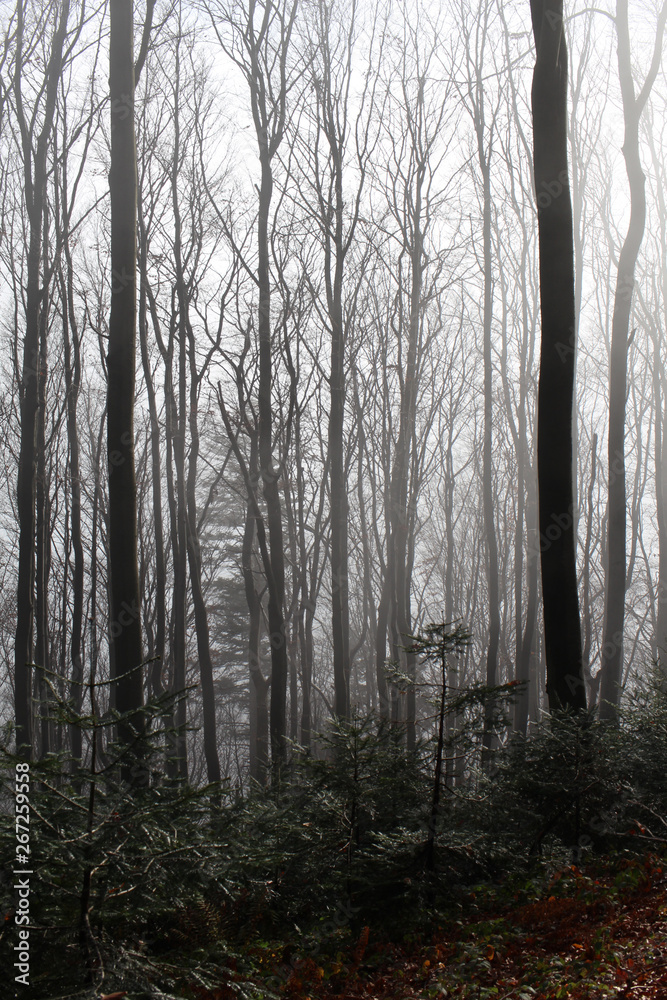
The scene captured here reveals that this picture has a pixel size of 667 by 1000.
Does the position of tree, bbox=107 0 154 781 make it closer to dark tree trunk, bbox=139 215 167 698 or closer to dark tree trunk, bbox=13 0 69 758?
dark tree trunk, bbox=13 0 69 758

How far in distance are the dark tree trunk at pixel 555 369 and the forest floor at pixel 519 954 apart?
1794 millimetres

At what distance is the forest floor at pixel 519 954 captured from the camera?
3035mm

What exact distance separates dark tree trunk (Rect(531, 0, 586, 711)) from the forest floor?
70.6 inches

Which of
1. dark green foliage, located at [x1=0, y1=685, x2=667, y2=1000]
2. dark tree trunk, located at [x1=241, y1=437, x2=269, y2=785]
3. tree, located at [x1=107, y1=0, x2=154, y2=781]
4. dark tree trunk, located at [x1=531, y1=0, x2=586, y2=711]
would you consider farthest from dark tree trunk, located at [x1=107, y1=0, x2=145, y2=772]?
dark tree trunk, located at [x1=241, y1=437, x2=269, y2=785]

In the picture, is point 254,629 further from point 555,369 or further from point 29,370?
point 555,369

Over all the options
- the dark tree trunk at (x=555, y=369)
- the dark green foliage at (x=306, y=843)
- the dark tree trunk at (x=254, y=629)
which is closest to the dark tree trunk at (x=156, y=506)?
the dark tree trunk at (x=254, y=629)

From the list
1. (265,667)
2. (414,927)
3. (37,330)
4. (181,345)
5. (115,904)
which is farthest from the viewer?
(265,667)

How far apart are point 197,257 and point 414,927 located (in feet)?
43.3

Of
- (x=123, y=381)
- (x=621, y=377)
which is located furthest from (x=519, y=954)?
(x=621, y=377)

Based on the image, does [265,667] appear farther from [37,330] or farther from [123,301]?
[123,301]

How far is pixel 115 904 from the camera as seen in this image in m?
2.86

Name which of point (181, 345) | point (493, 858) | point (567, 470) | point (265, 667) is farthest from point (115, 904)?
point (265, 667)

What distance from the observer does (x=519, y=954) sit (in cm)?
343

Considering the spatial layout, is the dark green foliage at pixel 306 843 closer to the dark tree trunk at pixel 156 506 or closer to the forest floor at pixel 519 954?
the forest floor at pixel 519 954
